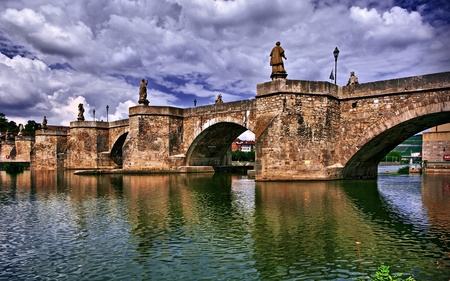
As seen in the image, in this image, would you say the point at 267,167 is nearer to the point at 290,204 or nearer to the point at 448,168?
the point at 290,204

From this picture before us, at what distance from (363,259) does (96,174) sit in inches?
982

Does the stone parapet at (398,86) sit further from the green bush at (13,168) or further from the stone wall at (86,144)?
the green bush at (13,168)

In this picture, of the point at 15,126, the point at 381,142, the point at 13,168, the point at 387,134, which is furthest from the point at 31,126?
Answer: the point at 387,134

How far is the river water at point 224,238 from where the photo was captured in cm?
564

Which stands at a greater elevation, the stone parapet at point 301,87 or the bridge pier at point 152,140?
the stone parapet at point 301,87

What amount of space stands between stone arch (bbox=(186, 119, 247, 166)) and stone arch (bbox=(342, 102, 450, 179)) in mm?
9779

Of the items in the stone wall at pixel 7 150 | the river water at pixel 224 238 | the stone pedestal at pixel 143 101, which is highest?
the stone pedestal at pixel 143 101

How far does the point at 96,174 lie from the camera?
2797cm

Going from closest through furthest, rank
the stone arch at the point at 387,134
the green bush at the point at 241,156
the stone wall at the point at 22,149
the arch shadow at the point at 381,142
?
the stone arch at the point at 387,134 → the arch shadow at the point at 381,142 → the stone wall at the point at 22,149 → the green bush at the point at 241,156

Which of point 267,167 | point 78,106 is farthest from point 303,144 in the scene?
point 78,106

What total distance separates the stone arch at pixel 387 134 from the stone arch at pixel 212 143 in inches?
385

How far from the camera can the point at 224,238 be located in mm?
7492

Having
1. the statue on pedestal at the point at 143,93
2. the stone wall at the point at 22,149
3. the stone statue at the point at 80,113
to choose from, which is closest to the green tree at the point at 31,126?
the stone wall at the point at 22,149

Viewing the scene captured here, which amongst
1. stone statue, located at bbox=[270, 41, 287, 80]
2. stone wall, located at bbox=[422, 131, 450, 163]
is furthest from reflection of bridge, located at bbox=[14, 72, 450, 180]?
stone wall, located at bbox=[422, 131, 450, 163]
